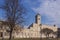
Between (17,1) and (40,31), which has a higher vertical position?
(17,1)

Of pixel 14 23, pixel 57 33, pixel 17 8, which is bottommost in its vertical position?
pixel 57 33

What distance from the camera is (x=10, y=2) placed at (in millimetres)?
36781

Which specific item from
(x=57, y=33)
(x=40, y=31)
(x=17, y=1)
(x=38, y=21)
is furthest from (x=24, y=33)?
(x=17, y=1)

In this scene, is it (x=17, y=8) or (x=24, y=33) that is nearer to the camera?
(x=17, y=8)

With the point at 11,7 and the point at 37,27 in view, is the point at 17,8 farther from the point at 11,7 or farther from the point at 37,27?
the point at 37,27

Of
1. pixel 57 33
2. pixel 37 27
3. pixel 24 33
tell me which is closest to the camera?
pixel 24 33

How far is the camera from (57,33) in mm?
142375

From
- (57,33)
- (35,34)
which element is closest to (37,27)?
(35,34)

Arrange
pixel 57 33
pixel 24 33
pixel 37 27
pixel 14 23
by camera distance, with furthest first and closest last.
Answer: pixel 57 33
pixel 37 27
pixel 24 33
pixel 14 23

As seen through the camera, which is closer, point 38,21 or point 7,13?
point 7,13

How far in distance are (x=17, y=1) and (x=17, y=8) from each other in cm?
129

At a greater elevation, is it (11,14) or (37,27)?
(11,14)

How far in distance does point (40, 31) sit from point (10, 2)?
89.8m

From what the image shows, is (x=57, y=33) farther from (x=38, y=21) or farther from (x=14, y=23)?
(x=14, y=23)
